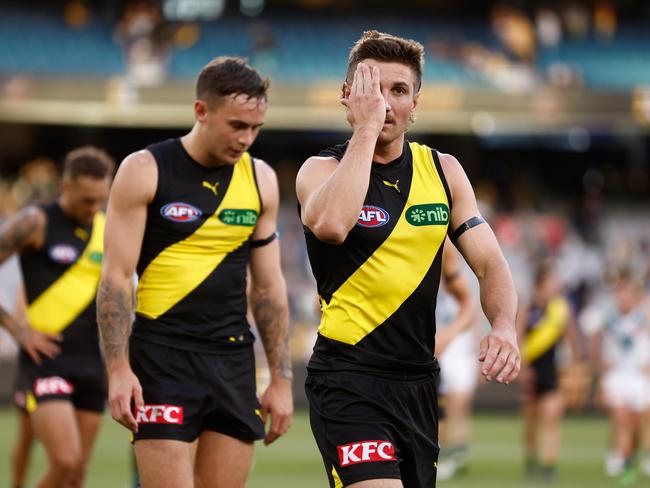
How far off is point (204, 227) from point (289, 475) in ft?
24.8

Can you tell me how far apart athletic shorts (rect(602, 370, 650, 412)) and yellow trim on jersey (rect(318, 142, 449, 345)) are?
34.0 ft

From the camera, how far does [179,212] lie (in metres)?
6.49

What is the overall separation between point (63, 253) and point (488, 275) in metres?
4.62

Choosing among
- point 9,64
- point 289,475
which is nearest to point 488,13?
point 9,64

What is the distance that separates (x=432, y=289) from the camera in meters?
5.47

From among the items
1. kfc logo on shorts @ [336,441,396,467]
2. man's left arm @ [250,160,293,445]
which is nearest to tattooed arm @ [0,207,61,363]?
man's left arm @ [250,160,293,445]

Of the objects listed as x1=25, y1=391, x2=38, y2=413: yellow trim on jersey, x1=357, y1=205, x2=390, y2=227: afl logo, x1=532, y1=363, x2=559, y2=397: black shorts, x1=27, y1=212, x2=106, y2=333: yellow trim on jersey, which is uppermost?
x1=357, y1=205, x2=390, y2=227: afl logo

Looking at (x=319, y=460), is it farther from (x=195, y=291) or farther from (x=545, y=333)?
(x=195, y=291)

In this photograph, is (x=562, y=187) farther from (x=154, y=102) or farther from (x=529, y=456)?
(x=529, y=456)

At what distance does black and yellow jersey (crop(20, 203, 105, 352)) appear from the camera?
9.12m

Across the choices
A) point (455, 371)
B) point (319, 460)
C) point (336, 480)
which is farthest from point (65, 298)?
point (455, 371)

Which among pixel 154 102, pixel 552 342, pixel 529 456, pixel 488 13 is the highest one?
pixel 488 13

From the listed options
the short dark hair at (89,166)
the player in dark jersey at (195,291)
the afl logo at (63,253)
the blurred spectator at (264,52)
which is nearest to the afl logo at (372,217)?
the player in dark jersey at (195,291)

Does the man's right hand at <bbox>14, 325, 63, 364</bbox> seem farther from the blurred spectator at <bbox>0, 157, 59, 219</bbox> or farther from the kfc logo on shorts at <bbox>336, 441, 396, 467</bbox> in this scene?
the blurred spectator at <bbox>0, 157, 59, 219</bbox>
